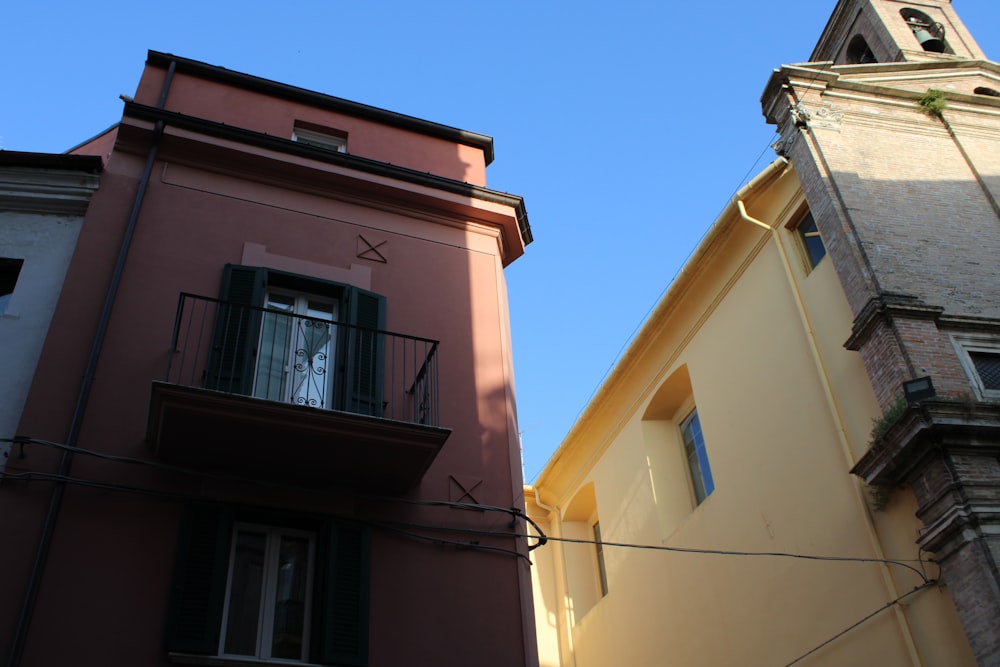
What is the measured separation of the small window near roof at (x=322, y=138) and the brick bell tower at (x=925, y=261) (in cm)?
596

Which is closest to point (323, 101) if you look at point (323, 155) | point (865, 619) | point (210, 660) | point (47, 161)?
point (323, 155)

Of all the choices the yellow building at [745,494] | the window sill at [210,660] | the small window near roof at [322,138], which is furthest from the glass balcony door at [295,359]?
the yellow building at [745,494]

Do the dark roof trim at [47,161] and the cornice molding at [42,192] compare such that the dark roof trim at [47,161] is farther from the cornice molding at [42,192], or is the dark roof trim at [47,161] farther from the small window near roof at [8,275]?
the small window near roof at [8,275]

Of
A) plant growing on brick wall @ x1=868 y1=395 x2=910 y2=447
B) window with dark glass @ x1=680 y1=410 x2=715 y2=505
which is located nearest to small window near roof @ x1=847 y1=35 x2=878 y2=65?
window with dark glass @ x1=680 y1=410 x2=715 y2=505

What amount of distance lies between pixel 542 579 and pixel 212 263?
12.0m

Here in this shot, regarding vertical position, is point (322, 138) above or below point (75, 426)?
above

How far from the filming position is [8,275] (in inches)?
344

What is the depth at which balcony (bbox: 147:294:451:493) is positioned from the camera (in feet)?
23.7

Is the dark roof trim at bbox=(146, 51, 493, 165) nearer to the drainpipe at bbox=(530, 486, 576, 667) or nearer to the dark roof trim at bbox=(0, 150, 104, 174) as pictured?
the dark roof trim at bbox=(0, 150, 104, 174)

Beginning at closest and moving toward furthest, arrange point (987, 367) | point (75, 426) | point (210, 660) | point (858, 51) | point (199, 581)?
point (210, 660) < point (199, 581) < point (75, 426) < point (987, 367) < point (858, 51)

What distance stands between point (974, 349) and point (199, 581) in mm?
8140

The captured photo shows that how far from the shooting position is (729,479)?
1327cm

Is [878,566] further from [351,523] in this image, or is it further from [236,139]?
[236,139]

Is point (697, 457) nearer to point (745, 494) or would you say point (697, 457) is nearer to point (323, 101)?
point (745, 494)
